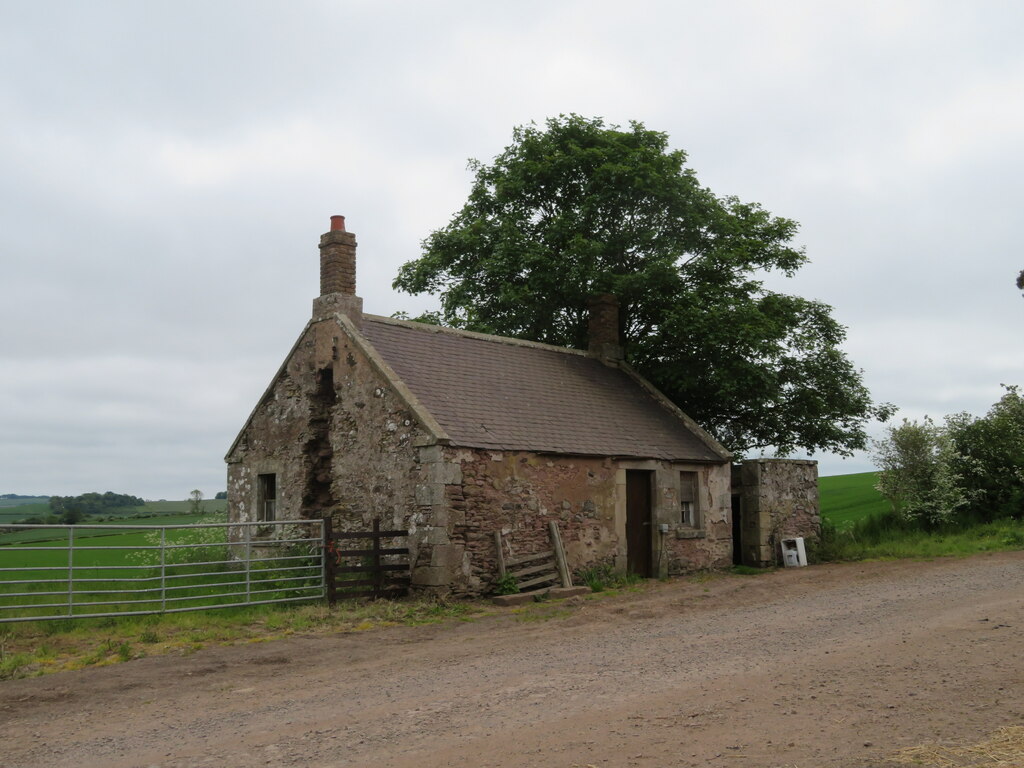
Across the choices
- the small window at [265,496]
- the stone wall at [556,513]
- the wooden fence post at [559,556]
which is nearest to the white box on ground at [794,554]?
the stone wall at [556,513]

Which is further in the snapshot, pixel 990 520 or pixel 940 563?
pixel 990 520

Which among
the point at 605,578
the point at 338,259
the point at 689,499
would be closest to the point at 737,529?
the point at 689,499

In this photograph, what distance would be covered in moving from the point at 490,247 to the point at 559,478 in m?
11.3

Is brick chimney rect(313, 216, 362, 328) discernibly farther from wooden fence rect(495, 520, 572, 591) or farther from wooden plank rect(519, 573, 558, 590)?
wooden plank rect(519, 573, 558, 590)

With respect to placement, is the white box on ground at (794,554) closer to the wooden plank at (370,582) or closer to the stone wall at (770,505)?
the stone wall at (770,505)

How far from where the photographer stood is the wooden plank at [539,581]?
15789mm

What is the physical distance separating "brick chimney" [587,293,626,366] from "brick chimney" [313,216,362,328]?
754 centimetres

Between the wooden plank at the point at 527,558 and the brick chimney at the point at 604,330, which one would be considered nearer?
the wooden plank at the point at 527,558

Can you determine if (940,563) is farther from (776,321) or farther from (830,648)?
(830,648)

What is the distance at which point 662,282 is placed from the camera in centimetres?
2398

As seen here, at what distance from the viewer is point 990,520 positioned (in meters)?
24.8

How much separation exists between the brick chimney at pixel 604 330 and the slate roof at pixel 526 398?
71cm

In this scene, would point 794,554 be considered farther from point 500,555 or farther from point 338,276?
point 338,276

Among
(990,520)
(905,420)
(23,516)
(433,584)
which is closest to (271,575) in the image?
(433,584)
